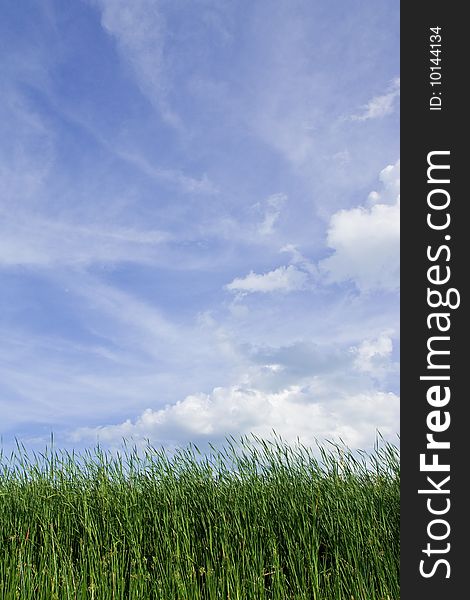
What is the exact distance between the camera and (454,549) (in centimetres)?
318

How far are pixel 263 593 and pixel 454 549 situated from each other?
1813 mm

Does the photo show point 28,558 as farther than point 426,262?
Yes

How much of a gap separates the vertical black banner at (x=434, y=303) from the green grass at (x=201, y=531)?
168cm

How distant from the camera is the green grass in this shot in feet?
15.3

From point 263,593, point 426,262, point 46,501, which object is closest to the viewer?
point 426,262

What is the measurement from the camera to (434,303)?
132 inches

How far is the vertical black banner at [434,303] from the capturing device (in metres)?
3.19

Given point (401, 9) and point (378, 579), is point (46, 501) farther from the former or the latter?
point (401, 9)

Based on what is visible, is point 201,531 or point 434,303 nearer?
point 434,303

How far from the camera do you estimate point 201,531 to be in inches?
211

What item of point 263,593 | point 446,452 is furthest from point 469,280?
point 263,593

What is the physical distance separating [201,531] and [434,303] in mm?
3211

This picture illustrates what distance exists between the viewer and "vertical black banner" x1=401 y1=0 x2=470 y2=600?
319cm

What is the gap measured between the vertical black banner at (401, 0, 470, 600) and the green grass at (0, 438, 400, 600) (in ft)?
5.50
